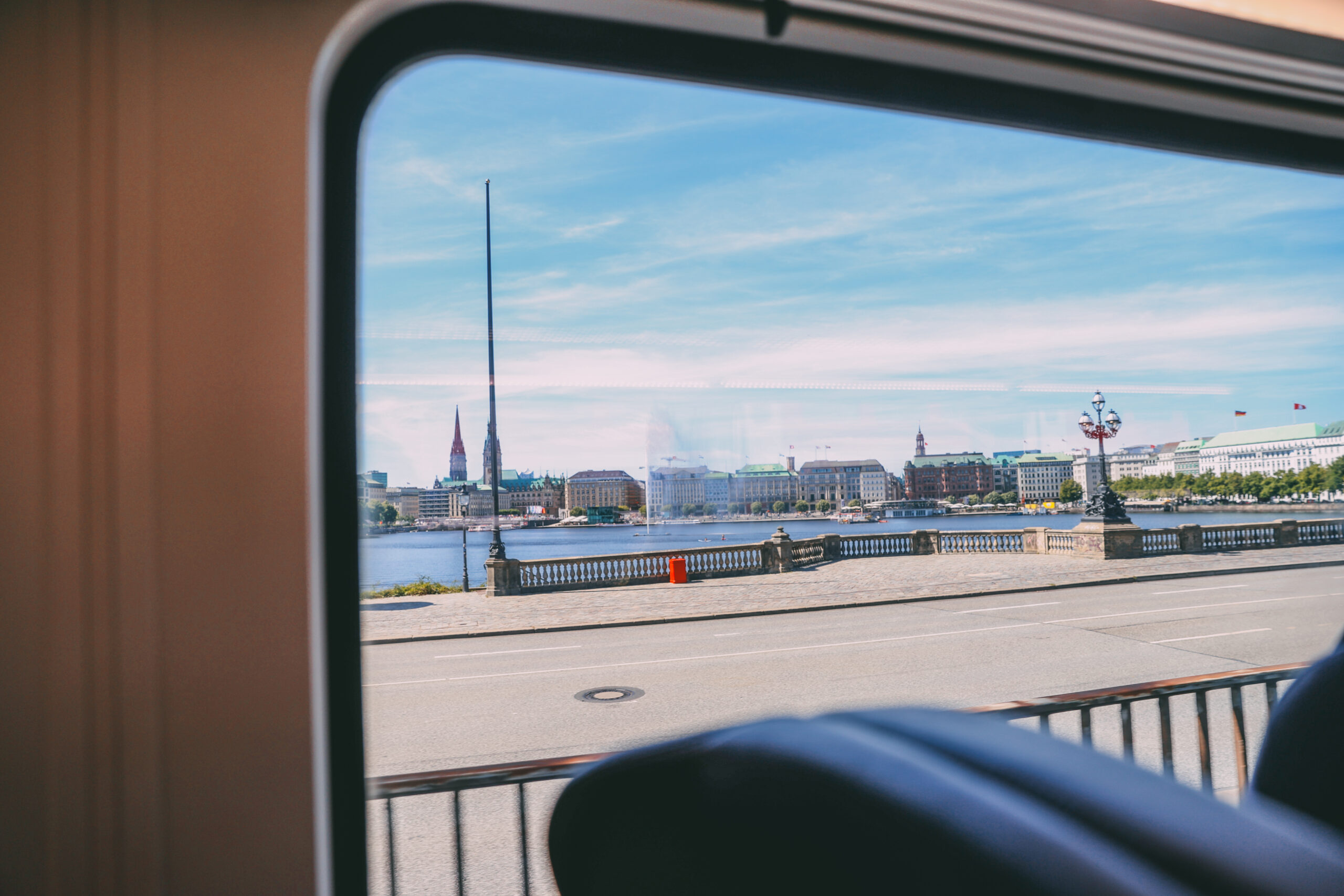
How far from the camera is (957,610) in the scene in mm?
9539

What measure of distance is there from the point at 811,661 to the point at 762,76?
6.18 meters

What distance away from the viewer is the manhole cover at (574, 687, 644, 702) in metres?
5.50

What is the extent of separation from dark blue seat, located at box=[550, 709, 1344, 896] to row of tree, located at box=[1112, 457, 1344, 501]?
2.34 meters

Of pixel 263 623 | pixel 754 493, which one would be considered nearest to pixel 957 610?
pixel 754 493

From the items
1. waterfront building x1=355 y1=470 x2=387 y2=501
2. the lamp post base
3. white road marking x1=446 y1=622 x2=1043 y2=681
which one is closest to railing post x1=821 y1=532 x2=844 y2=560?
the lamp post base

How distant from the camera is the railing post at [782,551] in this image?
46.2ft

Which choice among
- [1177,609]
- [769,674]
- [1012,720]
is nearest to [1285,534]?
[1177,609]

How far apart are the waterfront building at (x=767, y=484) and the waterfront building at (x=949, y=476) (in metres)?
0.69

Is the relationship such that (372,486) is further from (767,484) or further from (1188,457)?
(1188,457)

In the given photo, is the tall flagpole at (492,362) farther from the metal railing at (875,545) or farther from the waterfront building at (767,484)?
the metal railing at (875,545)

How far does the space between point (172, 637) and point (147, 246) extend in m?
0.46

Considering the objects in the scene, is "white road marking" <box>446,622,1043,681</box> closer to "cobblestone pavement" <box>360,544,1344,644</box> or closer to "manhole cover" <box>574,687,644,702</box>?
"manhole cover" <box>574,687,644,702</box>

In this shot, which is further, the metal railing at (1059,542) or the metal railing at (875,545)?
the metal railing at (875,545)

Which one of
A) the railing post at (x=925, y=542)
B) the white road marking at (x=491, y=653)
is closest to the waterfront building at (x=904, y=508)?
the white road marking at (x=491, y=653)
